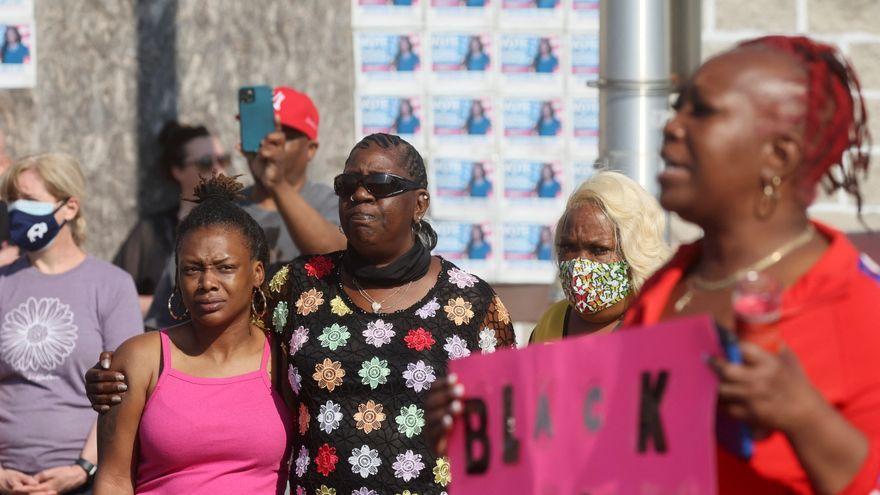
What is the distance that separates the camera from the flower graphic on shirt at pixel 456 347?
167 inches

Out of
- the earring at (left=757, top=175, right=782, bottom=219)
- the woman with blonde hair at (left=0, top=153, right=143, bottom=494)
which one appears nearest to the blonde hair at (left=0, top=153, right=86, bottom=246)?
the woman with blonde hair at (left=0, top=153, right=143, bottom=494)

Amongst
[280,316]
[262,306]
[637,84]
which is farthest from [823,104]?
[637,84]

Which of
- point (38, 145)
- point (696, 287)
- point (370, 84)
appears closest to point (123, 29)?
point (38, 145)

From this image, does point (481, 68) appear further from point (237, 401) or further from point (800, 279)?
point (800, 279)

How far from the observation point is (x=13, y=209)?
5820 mm

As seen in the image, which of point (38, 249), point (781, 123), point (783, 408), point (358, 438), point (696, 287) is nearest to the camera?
point (783, 408)

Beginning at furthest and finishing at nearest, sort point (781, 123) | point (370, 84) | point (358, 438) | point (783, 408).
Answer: point (370, 84)
point (358, 438)
point (781, 123)
point (783, 408)

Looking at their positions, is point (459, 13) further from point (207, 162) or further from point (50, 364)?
point (50, 364)

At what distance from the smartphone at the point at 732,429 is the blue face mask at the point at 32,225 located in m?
3.97

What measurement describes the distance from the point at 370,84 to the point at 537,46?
84 cm

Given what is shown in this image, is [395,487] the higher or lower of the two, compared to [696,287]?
lower

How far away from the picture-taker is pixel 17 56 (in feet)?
23.0

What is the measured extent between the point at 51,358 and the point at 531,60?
9.21ft

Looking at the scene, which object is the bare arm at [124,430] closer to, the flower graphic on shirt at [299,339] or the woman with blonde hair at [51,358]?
the flower graphic on shirt at [299,339]
